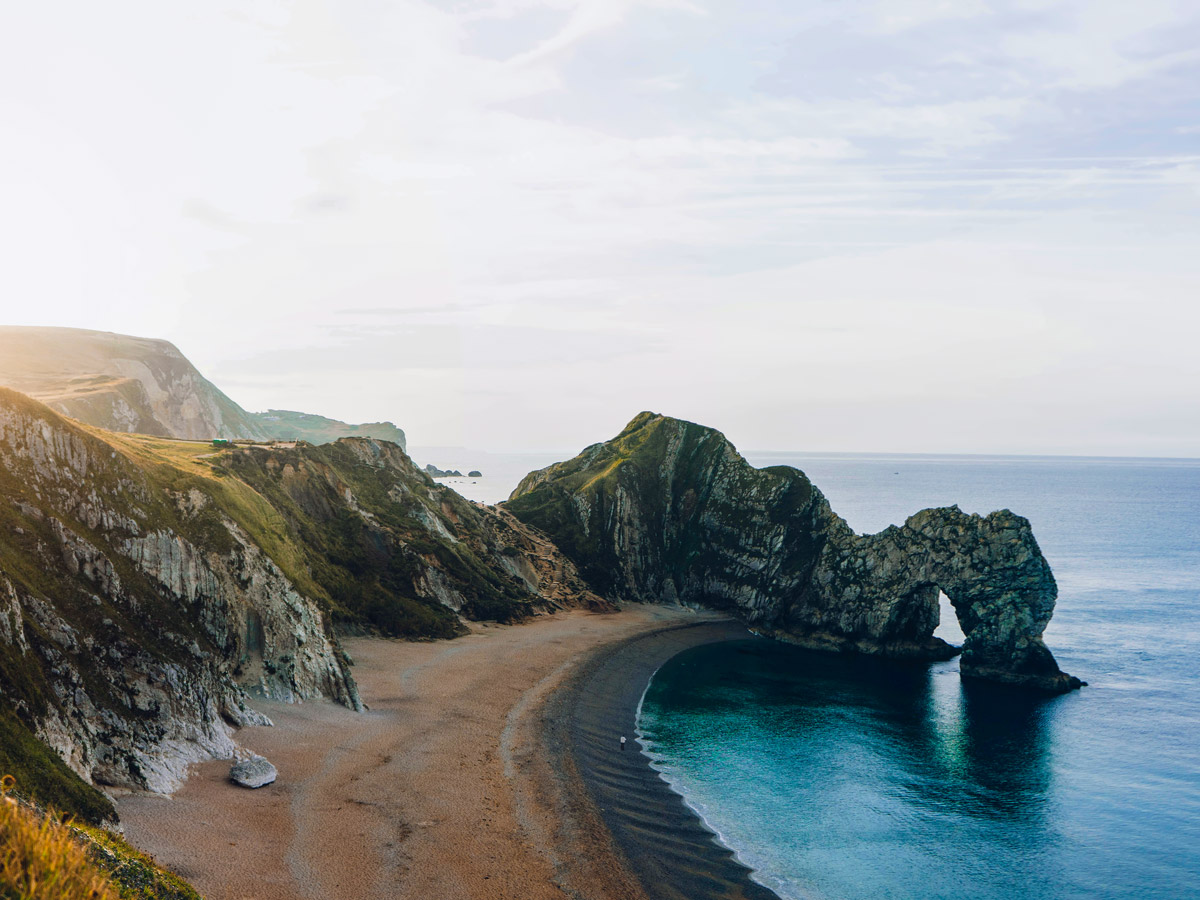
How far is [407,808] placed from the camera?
3869 cm

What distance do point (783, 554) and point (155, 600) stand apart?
84026 millimetres

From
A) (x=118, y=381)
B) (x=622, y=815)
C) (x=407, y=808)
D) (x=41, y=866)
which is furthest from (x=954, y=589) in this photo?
(x=118, y=381)

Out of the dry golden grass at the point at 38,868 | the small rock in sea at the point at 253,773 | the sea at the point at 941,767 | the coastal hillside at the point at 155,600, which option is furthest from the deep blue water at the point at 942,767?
the dry golden grass at the point at 38,868

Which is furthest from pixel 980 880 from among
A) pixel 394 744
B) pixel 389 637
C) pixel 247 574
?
pixel 389 637

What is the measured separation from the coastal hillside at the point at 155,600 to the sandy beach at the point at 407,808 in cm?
307

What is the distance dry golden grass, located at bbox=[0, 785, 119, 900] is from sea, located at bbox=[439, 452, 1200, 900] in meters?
34.9

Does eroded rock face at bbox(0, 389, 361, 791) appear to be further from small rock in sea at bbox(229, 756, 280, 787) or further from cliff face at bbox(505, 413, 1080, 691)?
cliff face at bbox(505, 413, 1080, 691)

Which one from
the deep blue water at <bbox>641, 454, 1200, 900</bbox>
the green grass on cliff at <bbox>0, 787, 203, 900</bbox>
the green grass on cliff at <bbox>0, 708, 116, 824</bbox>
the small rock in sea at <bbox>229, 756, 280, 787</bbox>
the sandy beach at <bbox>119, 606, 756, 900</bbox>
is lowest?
the deep blue water at <bbox>641, 454, 1200, 900</bbox>

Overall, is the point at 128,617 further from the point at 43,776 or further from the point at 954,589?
the point at 954,589

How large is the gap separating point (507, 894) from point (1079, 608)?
106390mm

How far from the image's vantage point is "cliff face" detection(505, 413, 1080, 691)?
80062 mm

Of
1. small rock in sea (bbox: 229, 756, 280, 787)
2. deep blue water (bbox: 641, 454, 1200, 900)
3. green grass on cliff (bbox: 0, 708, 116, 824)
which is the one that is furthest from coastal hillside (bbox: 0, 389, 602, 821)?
deep blue water (bbox: 641, 454, 1200, 900)

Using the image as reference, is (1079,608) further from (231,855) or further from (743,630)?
(231,855)

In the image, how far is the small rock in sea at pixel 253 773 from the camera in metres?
36.9
